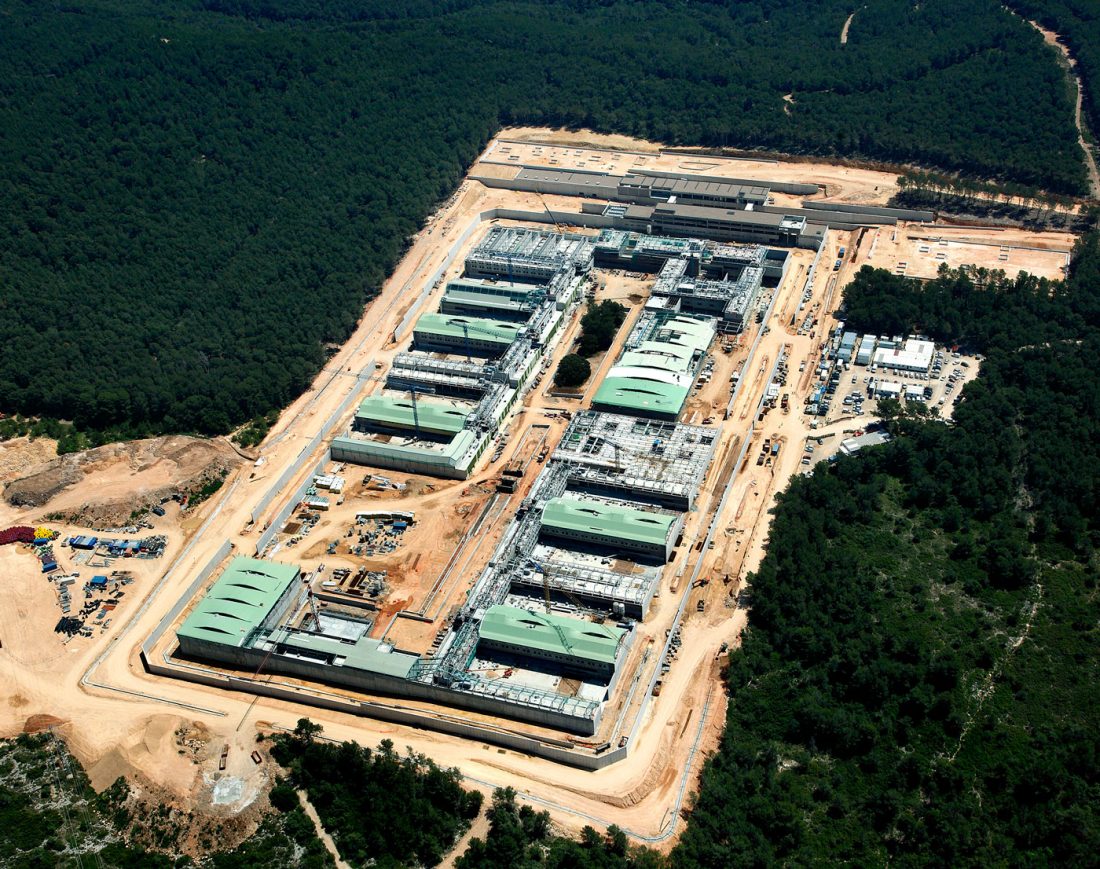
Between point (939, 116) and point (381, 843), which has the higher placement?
point (939, 116)

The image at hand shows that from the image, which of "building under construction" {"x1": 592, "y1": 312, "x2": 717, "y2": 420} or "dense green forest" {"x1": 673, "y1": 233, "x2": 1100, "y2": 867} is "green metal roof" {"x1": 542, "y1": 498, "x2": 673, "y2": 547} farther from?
"building under construction" {"x1": 592, "y1": 312, "x2": 717, "y2": 420}

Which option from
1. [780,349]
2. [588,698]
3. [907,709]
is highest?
[780,349]

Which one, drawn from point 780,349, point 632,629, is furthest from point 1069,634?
point 780,349

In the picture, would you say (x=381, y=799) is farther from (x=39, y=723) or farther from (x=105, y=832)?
(x=39, y=723)

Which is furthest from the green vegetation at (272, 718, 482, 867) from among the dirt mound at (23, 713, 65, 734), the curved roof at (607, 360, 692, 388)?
the curved roof at (607, 360, 692, 388)

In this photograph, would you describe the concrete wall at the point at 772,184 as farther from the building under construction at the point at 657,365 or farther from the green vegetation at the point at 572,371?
the green vegetation at the point at 572,371

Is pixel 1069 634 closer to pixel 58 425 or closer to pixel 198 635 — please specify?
pixel 198 635

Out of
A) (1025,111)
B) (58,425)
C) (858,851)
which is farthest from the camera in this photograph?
(1025,111)

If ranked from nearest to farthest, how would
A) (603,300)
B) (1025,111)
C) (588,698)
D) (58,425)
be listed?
(588,698) < (58,425) < (603,300) < (1025,111)
